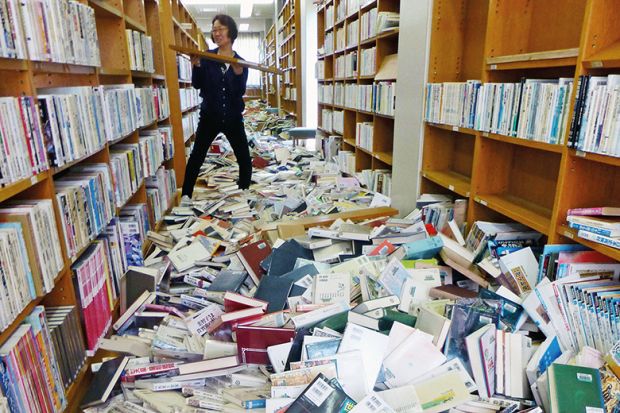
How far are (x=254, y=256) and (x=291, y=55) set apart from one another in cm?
775

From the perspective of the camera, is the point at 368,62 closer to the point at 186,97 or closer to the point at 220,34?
the point at 220,34

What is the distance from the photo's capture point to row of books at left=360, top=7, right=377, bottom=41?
374 centimetres

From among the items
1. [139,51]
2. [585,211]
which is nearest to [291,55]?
[139,51]

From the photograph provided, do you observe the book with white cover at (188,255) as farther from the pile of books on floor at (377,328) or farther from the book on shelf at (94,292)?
the book on shelf at (94,292)

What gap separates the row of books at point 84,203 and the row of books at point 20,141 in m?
0.21

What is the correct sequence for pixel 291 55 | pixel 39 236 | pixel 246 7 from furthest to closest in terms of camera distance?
pixel 246 7, pixel 291 55, pixel 39 236

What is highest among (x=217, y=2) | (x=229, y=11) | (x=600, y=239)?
→ (x=229, y=11)

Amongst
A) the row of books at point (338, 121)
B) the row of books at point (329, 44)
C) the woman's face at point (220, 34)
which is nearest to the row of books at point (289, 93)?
the row of books at point (329, 44)

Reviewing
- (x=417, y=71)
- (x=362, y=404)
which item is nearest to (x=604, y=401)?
(x=362, y=404)

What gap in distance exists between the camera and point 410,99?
2846 millimetres

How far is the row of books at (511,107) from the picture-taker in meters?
1.60

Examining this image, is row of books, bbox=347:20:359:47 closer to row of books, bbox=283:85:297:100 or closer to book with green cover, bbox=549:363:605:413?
book with green cover, bbox=549:363:605:413

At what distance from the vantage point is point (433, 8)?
2.55m

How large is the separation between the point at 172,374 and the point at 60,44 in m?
1.31
